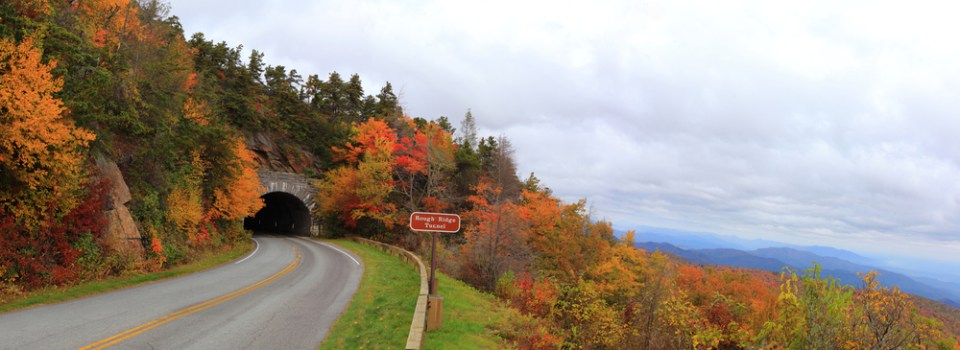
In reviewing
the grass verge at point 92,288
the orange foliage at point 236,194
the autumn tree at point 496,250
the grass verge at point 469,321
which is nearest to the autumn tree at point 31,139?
the grass verge at point 92,288

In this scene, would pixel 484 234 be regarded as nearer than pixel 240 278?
No

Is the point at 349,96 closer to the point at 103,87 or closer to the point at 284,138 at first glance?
the point at 284,138

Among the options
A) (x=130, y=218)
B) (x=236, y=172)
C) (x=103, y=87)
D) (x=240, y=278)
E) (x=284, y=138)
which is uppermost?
(x=284, y=138)

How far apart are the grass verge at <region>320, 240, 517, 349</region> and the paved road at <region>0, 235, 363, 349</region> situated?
51cm

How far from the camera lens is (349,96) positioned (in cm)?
6334

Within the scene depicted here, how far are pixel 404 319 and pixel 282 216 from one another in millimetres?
52926

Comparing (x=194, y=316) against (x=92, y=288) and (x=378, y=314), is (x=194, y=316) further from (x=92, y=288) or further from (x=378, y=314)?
(x=92, y=288)

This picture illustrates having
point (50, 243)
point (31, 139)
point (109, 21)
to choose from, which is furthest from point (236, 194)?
point (31, 139)

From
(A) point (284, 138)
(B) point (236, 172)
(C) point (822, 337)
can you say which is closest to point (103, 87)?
(B) point (236, 172)

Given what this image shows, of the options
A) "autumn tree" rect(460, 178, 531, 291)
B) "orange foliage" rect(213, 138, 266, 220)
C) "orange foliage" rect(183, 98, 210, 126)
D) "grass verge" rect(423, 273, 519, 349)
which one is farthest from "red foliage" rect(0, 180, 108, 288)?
"autumn tree" rect(460, 178, 531, 291)

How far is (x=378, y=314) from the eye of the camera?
12500 millimetres

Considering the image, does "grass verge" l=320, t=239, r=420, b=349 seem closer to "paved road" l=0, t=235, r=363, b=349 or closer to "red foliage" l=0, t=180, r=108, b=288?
"paved road" l=0, t=235, r=363, b=349

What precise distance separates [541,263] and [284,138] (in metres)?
37.5

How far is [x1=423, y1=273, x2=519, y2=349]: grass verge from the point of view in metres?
9.44
